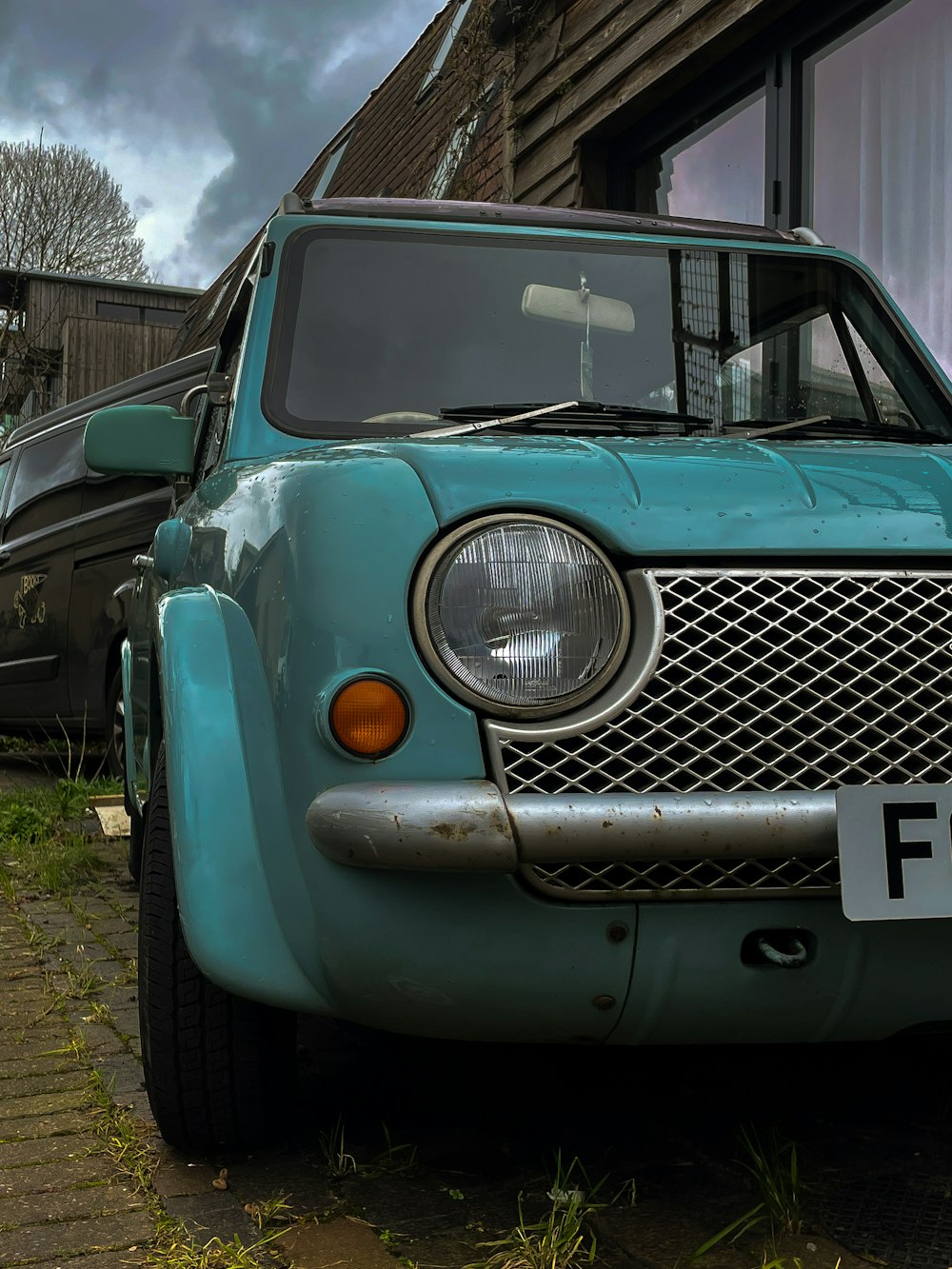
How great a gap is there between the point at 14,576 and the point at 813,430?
564cm

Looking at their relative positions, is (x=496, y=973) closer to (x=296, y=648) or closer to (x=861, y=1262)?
(x=296, y=648)

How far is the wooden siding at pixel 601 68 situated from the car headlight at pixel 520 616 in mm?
5222

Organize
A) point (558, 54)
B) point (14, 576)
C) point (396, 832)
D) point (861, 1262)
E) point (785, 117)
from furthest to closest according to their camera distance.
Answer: point (558, 54), point (14, 576), point (785, 117), point (861, 1262), point (396, 832)

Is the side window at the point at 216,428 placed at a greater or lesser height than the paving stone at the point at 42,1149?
greater

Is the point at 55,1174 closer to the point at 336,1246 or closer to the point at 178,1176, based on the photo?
the point at 178,1176

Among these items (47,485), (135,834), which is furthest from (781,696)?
(47,485)

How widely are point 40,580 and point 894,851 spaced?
600 cm

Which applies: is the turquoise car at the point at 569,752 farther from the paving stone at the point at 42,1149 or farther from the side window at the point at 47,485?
the side window at the point at 47,485

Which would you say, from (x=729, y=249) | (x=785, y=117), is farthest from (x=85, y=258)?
(x=729, y=249)

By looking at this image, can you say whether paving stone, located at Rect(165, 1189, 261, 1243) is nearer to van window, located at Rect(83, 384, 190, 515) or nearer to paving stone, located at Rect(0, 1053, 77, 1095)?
paving stone, located at Rect(0, 1053, 77, 1095)

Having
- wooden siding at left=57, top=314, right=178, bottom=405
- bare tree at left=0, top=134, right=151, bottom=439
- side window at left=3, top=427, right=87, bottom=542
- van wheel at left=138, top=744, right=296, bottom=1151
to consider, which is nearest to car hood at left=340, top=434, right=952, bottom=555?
van wheel at left=138, top=744, right=296, bottom=1151

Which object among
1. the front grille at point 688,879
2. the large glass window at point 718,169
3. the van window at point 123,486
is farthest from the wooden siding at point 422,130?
the front grille at point 688,879

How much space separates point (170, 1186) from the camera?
2.11 metres

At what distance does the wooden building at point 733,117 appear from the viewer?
5.85 metres
